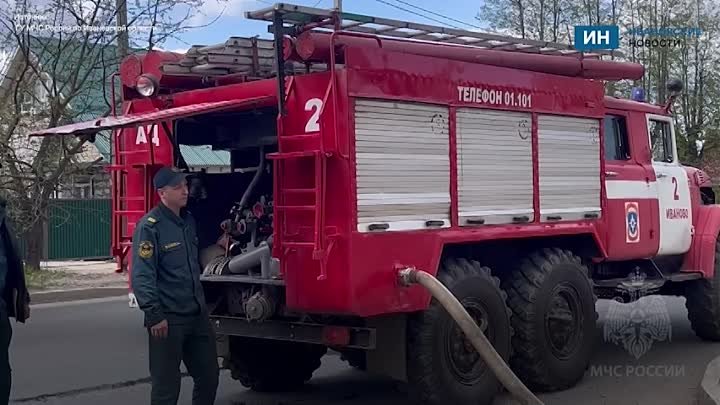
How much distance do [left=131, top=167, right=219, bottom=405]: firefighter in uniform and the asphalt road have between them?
5.50ft

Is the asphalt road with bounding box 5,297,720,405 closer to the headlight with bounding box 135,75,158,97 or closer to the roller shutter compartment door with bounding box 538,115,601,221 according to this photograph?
the roller shutter compartment door with bounding box 538,115,601,221

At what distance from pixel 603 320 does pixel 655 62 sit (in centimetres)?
1839

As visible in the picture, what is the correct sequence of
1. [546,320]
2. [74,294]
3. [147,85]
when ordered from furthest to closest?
1. [74,294]
2. [546,320]
3. [147,85]

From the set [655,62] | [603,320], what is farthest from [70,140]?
[655,62]

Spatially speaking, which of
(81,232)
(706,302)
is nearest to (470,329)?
(706,302)

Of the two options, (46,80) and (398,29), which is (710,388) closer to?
(398,29)

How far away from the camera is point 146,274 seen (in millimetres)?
5879

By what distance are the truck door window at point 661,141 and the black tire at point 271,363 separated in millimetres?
4116

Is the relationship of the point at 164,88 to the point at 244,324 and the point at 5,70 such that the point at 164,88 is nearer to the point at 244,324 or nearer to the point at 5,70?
the point at 244,324

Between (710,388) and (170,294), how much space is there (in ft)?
13.1

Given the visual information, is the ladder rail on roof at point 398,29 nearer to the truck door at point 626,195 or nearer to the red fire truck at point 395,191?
the red fire truck at point 395,191

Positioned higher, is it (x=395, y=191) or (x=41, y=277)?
(x=395, y=191)

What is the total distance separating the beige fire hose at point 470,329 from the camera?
631cm

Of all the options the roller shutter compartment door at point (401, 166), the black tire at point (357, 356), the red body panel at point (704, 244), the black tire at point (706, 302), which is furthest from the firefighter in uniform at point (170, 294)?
the black tire at point (706, 302)
